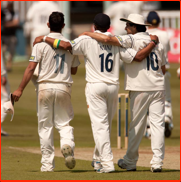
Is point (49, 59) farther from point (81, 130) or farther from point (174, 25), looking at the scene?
point (174, 25)

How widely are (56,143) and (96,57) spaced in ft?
13.9

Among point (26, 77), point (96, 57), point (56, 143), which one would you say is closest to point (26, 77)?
point (26, 77)

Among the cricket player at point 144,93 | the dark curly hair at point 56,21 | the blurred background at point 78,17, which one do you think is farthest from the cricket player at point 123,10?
the dark curly hair at point 56,21

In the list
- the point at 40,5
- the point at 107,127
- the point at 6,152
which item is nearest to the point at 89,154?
the point at 6,152

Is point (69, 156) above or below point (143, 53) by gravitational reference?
below

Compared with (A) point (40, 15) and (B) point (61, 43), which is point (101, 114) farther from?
(A) point (40, 15)

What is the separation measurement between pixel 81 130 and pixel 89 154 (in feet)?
11.7

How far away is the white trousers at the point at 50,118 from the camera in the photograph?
25.6 feet

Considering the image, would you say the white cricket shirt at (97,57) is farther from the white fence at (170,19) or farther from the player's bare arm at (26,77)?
the white fence at (170,19)

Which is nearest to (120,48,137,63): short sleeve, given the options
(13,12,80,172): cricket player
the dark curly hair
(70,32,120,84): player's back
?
(70,32,120,84): player's back

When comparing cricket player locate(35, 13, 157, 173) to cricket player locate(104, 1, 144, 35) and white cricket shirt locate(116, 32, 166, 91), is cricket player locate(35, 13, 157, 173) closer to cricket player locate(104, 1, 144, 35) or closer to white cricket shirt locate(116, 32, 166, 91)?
white cricket shirt locate(116, 32, 166, 91)

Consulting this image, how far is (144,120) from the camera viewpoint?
26.7 feet

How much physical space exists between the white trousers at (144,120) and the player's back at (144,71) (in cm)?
10

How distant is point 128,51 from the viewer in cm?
791
